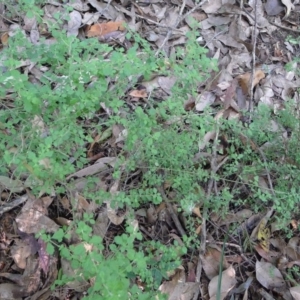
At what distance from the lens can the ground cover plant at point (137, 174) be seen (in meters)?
1.67

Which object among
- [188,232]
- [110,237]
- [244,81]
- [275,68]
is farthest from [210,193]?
[275,68]

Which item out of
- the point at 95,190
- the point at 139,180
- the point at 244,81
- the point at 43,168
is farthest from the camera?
the point at 244,81

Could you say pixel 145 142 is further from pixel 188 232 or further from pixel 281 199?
pixel 281 199

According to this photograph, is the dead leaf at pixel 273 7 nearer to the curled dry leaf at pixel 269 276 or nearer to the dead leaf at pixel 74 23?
the dead leaf at pixel 74 23

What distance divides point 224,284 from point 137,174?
57 cm

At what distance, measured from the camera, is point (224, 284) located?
6.45 feet

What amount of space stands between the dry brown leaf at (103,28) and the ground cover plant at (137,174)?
0.03 feet

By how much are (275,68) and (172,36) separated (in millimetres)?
587

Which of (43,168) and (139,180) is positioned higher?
(43,168)

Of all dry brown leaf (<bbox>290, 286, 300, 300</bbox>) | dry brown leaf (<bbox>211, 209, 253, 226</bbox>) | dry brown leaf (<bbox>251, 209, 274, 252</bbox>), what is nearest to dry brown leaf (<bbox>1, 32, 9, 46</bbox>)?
dry brown leaf (<bbox>211, 209, 253, 226</bbox>)

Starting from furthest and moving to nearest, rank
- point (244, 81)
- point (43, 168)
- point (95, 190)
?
point (244, 81) < point (95, 190) < point (43, 168)

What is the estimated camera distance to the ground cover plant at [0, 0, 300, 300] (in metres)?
1.67

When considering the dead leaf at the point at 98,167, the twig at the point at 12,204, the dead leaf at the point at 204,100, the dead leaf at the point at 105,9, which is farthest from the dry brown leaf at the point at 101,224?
the dead leaf at the point at 105,9

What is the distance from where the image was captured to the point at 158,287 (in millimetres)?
1768
